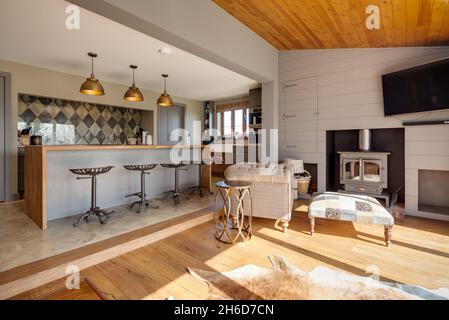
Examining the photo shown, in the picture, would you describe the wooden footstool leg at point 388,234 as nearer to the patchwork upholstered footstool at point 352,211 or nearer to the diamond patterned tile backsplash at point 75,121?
the patchwork upholstered footstool at point 352,211

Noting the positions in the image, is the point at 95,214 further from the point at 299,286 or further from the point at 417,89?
the point at 417,89

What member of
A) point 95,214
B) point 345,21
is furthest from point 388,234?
point 95,214

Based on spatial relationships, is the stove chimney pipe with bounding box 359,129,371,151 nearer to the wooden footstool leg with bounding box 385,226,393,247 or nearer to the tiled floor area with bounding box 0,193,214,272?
the wooden footstool leg with bounding box 385,226,393,247

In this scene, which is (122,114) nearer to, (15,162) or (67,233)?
(15,162)

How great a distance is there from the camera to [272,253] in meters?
2.30

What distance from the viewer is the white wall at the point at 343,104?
338 centimetres

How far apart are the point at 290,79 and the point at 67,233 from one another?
4.41 meters

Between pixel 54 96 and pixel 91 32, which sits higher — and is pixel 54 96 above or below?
below

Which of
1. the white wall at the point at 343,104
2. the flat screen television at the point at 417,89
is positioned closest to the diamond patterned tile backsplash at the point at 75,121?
the white wall at the point at 343,104

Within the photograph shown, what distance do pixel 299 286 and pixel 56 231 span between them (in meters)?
2.63

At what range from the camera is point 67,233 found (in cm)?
258

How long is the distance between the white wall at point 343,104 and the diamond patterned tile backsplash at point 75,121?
4.40 metres
